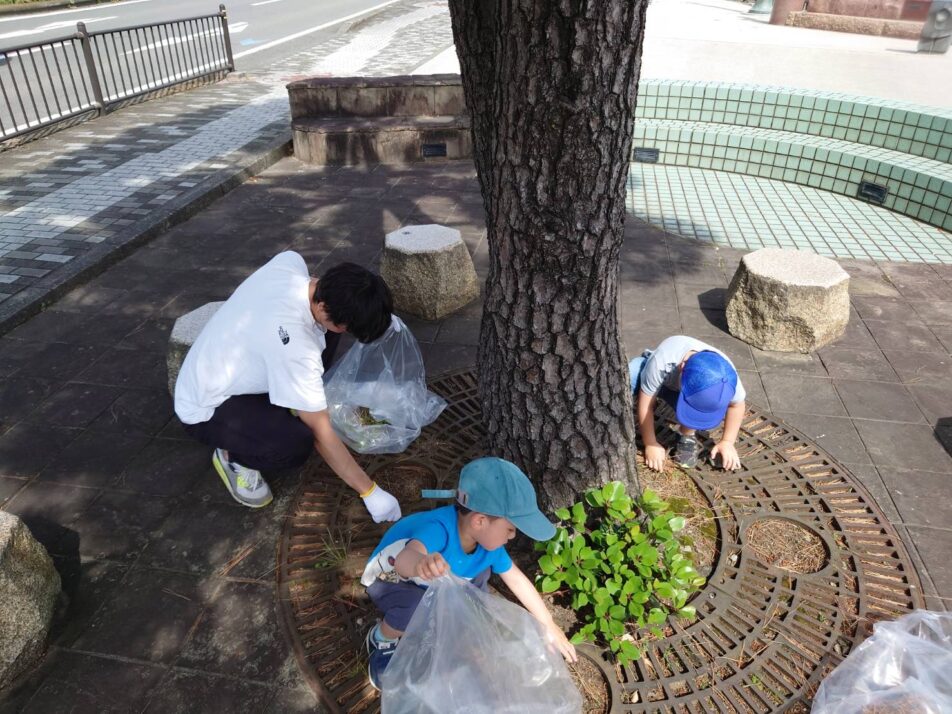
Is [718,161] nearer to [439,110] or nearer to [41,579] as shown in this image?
[439,110]

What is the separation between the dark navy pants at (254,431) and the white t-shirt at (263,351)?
0.15ft

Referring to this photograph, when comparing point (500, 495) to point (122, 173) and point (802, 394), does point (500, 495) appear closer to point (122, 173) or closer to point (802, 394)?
point (802, 394)

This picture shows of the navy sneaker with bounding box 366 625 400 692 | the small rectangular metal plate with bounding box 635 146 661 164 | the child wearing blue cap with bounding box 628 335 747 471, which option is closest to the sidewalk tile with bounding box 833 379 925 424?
the child wearing blue cap with bounding box 628 335 747 471

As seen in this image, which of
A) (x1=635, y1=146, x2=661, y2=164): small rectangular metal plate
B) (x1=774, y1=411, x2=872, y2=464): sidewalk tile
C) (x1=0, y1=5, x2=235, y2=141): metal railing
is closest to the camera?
(x1=774, y1=411, x2=872, y2=464): sidewalk tile

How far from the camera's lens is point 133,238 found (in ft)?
18.3

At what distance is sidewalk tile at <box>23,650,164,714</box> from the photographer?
228 centimetres

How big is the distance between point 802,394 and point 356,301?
8.91 ft

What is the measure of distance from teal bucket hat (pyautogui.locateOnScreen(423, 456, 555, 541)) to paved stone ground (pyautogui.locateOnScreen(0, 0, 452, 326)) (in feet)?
12.7

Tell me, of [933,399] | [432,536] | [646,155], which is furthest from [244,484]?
[646,155]

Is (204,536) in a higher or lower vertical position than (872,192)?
lower

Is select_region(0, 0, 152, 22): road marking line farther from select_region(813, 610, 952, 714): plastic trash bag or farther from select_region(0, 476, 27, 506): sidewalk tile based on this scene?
select_region(813, 610, 952, 714): plastic trash bag

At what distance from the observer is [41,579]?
8.10 ft

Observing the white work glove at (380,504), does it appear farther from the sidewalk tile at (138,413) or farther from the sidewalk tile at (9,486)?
the sidewalk tile at (9,486)

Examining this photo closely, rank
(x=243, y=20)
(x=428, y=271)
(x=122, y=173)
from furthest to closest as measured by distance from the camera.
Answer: (x=243, y=20)
(x=122, y=173)
(x=428, y=271)
